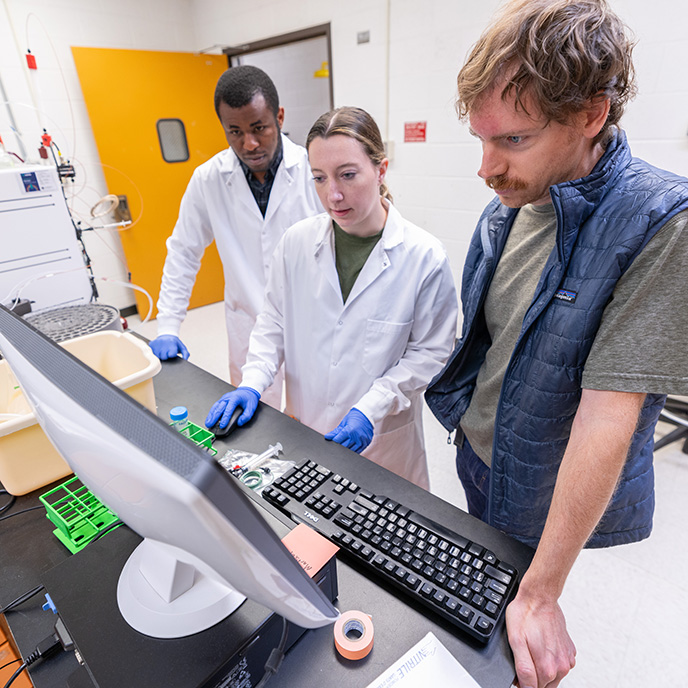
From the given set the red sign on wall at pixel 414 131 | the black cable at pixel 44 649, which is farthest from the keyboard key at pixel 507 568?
the red sign on wall at pixel 414 131

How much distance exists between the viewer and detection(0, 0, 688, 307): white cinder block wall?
1780 millimetres

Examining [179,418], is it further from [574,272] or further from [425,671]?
[574,272]

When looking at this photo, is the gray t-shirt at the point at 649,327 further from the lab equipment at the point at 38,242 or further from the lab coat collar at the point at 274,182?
the lab equipment at the point at 38,242

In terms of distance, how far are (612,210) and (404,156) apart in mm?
2145

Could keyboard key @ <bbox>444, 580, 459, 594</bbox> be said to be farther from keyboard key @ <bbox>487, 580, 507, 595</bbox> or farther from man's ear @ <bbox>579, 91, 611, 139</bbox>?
man's ear @ <bbox>579, 91, 611, 139</bbox>

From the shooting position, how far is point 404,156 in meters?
2.61

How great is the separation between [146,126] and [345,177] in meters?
2.89

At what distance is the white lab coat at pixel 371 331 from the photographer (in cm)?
115

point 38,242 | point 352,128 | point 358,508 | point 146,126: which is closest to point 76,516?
point 358,508

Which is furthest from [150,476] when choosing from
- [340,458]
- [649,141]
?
[649,141]

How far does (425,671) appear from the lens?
1.75 feet

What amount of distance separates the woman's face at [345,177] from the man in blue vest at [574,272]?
0.36 metres

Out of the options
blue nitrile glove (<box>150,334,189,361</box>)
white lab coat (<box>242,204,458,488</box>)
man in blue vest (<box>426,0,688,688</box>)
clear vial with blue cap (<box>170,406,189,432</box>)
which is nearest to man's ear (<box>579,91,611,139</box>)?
man in blue vest (<box>426,0,688,688</box>)

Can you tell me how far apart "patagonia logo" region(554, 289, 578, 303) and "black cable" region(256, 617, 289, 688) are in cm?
61
